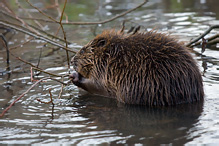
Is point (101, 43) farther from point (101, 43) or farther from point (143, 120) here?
point (143, 120)

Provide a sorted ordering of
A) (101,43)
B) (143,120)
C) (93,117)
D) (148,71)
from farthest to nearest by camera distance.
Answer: (101,43)
(148,71)
(93,117)
(143,120)

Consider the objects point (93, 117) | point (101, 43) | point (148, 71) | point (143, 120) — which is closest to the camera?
point (143, 120)

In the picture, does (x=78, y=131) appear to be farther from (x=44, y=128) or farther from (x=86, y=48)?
(x=86, y=48)

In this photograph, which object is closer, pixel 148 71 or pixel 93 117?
pixel 93 117

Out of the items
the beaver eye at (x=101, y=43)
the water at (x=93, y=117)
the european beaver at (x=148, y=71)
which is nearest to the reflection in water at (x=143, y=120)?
the water at (x=93, y=117)

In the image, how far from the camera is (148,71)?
3701 millimetres

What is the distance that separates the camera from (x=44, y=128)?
3305 millimetres

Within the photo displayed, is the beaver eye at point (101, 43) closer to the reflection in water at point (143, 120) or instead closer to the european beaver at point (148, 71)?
the european beaver at point (148, 71)

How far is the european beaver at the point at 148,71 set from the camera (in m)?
3.67

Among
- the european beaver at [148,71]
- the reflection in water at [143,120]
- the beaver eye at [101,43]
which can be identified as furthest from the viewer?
the beaver eye at [101,43]

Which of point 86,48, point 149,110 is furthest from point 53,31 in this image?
point 149,110

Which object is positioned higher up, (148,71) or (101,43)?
(101,43)

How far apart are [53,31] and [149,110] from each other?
470 centimetres

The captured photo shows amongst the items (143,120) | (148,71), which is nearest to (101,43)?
(148,71)
